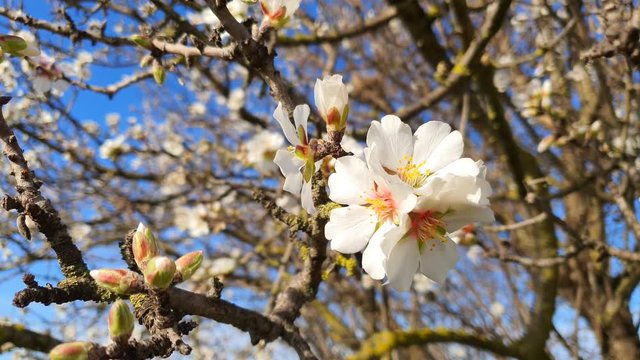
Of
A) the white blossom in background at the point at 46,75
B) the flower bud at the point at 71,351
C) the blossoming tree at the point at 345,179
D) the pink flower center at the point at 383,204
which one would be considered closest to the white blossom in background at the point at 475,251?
the blossoming tree at the point at 345,179

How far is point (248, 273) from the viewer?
19.4 feet

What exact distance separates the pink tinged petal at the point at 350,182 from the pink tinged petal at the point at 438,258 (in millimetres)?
177

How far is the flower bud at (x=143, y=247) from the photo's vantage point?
1.01 metres

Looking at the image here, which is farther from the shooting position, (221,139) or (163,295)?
(221,139)

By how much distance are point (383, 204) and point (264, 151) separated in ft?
9.60

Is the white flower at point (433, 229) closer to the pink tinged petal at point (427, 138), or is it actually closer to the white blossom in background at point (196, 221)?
the pink tinged petal at point (427, 138)

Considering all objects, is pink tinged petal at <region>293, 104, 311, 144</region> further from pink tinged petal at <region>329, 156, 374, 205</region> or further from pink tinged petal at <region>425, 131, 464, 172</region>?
pink tinged petal at <region>425, 131, 464, 172</region>

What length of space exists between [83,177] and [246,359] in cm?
352

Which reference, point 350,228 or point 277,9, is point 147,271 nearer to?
point 350,228

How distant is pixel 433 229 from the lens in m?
1.07

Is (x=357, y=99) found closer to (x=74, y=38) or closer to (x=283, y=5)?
(x=74, y=38)

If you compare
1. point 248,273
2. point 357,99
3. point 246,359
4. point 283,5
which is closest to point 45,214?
point 283,5

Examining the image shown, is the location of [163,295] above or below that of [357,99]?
below

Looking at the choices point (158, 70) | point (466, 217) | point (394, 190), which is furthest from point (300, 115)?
point (158, 70)
